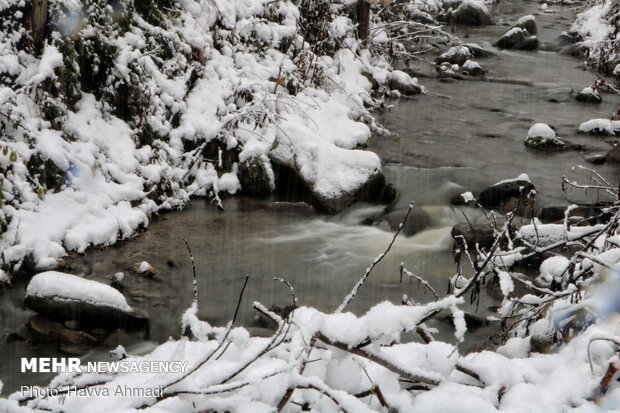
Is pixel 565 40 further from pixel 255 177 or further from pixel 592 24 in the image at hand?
pixel 255 177

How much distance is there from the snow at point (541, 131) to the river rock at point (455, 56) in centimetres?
502

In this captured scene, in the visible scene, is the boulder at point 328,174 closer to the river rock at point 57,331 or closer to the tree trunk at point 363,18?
the river rock at point 57,331

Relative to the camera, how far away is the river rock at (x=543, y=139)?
30.6 feet

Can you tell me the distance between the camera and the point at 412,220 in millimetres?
7051

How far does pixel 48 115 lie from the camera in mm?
6477

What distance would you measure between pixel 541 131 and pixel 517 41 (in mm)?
7803

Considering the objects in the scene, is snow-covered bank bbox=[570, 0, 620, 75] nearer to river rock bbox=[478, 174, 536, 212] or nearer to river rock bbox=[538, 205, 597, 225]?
river rock bbox=[478, 174, 536, 212]

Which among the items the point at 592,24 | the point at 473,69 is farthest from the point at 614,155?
the point at 592,24

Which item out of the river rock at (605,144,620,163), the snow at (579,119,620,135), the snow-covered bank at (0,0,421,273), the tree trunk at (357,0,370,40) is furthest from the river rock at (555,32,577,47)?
the snow-covered bank at (0,0,421,273)

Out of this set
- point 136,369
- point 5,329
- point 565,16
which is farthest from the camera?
point 565,16

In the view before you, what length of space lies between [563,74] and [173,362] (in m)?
13.7

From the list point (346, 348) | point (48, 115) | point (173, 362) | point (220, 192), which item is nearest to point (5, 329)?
point (48, 115)

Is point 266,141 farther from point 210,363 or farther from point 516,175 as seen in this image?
point 210,363

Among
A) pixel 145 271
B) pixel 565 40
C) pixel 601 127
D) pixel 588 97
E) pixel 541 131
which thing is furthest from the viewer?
pixel 565 40
